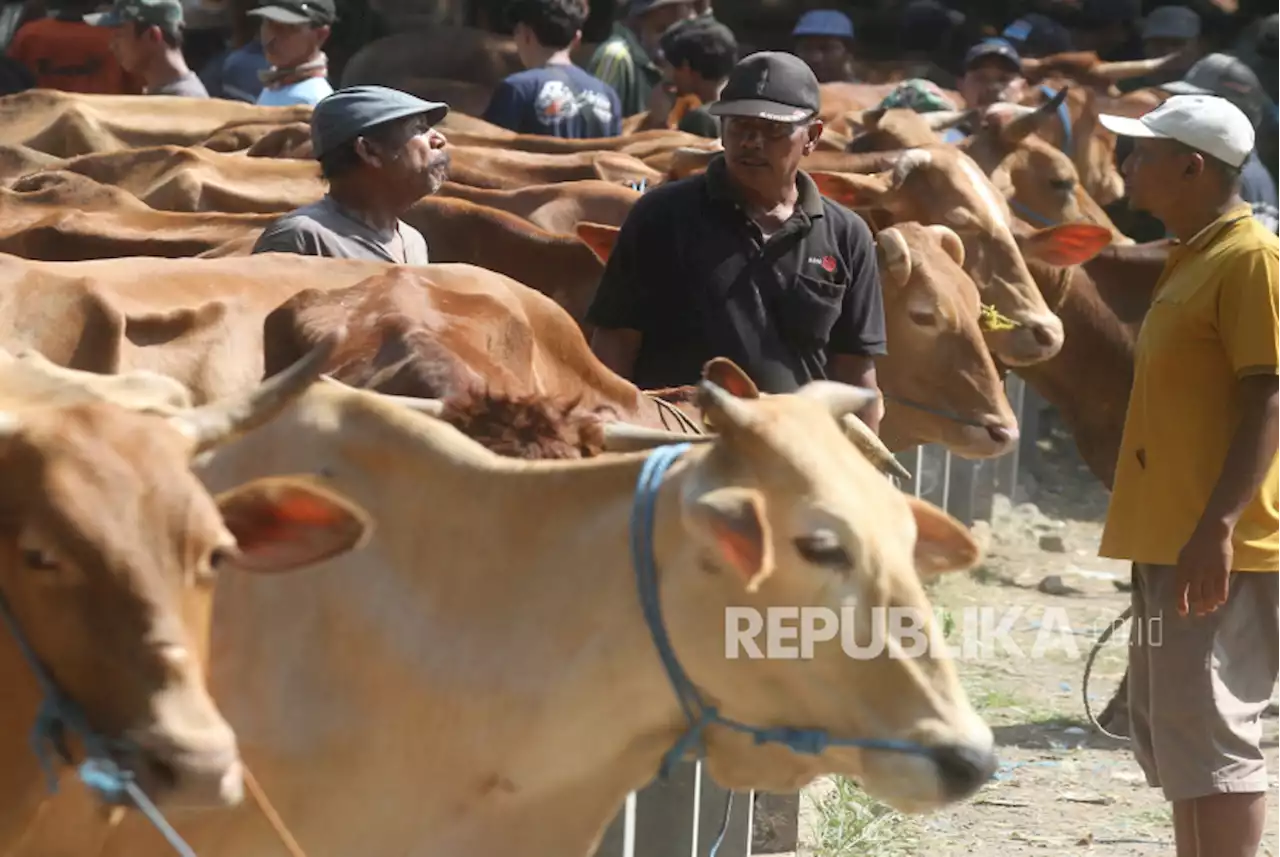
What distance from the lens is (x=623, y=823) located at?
4.73 metres

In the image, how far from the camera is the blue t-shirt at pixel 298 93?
956 centimetres

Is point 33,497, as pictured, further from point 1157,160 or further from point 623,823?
point 1157,160

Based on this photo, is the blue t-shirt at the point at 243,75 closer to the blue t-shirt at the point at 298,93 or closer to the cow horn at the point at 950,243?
the blue t-shirt at the point at 298,93

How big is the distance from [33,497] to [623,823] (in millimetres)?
2026

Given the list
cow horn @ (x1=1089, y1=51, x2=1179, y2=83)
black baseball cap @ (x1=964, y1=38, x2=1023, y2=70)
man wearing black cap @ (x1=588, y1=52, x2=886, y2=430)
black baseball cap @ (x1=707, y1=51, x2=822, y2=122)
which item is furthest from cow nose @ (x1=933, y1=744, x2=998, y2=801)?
cow horn @ (x1=1089, y1=51, x2=1179, y2=83)

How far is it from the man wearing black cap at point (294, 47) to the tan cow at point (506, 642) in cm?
502

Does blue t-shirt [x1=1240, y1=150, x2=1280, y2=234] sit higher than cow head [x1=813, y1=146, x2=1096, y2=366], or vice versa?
cow head [x1=813, y1=146, x2=1096, y2=366]

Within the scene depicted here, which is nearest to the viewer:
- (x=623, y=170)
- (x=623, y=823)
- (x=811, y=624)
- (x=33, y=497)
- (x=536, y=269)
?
(x=33, y=497)

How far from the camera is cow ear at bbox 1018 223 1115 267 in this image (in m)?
8.38

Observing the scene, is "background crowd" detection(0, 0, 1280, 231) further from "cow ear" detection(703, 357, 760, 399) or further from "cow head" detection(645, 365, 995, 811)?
"cow head" detection(645, 365, 995, 811)

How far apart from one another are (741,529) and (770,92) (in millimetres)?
2336

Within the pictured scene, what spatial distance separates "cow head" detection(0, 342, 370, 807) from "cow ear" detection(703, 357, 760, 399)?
3.68 ft

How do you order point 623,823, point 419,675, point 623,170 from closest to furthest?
point 419,675, point 623,823, point 623,170

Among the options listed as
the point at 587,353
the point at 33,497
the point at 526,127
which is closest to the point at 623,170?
the point at 526,127
